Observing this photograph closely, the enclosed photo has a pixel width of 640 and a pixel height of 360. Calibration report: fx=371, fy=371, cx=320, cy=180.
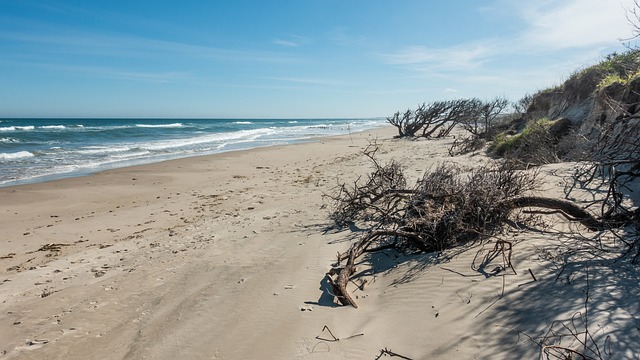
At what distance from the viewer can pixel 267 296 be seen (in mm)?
3592

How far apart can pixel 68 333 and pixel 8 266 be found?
111 inches

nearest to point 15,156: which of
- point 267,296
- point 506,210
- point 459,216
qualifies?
point 267,296

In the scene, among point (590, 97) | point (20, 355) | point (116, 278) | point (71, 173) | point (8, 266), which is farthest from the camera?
point (71, 173)

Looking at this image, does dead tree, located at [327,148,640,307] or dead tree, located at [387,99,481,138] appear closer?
dead tree, located at [327,148,640,307]

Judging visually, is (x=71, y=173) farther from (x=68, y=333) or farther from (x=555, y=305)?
(x=555, y=305)

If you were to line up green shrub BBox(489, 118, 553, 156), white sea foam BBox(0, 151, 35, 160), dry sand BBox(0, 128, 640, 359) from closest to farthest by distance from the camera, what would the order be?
1. dry sand BBox(0, 128, 640, 359)
2. green shrub BBox(489, 118, 553, 156)
3. white sea foam BBox(0, 151, 35, 160)

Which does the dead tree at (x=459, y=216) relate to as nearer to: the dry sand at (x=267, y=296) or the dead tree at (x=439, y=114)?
the dry sand at (x=267, y=296)

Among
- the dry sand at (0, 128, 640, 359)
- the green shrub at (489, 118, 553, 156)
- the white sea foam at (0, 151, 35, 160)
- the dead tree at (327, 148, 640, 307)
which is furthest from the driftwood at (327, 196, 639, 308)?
the white sea foam at (0, 151, 35, 160)

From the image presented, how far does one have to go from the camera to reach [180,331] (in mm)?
3148

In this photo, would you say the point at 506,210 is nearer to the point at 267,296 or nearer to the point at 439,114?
the point at 267,296

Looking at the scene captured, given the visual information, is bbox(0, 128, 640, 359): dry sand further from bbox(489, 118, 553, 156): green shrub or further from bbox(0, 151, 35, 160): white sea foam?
bbox(0, 151, 35, 160): white sea foam

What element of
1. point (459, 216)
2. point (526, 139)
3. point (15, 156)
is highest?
point (526, 139)

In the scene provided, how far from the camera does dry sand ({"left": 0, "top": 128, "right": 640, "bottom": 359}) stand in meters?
2.47

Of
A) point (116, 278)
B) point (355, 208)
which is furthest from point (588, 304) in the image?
point (116, 278)
